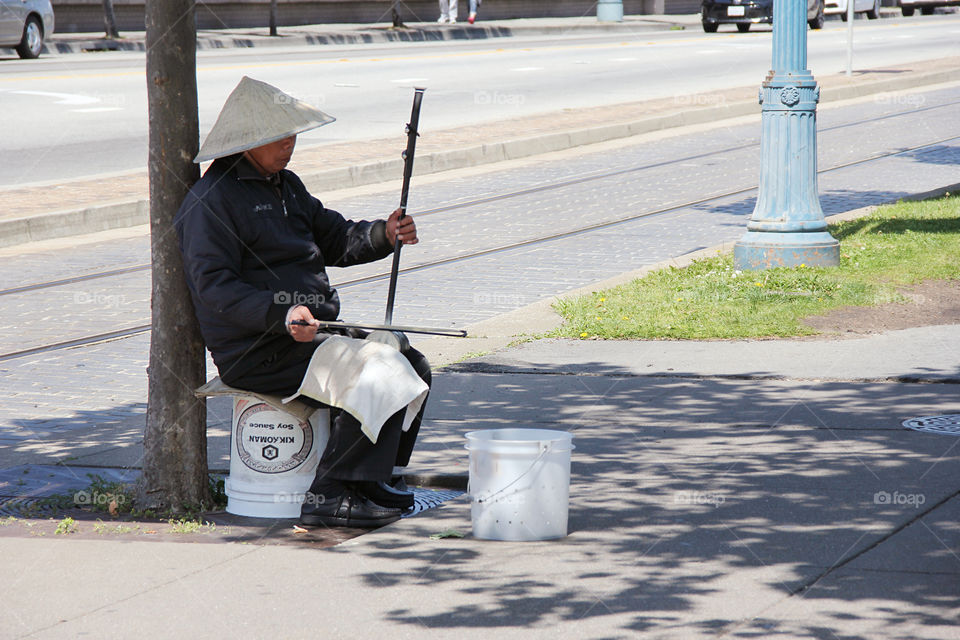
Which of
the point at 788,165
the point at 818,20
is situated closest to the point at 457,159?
the point at 788,165

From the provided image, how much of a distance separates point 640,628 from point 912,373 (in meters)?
3.53

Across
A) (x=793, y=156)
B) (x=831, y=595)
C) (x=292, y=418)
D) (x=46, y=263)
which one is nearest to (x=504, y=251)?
(x=793, y=156)

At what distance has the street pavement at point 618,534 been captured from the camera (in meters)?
3.97

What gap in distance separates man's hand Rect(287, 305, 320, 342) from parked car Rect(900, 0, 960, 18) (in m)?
51.3

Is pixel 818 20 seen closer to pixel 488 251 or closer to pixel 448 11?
pixel 448 11

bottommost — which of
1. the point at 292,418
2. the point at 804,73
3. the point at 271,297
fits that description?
the point at 292,418

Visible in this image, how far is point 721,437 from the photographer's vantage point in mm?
5898

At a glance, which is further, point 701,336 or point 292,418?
point 701,336

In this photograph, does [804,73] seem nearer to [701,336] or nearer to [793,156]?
[793,156]

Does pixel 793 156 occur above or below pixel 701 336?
above

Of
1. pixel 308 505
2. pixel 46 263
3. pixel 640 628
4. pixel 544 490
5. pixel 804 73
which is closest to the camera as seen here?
pixel 640 628

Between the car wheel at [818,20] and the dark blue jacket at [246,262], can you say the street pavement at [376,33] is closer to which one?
the car wheel at [818,20]

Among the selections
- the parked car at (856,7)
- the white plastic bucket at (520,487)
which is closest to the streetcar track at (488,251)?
the white plastic bucket at (520,487)

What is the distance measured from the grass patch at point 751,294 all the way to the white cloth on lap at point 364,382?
10.8 ft
